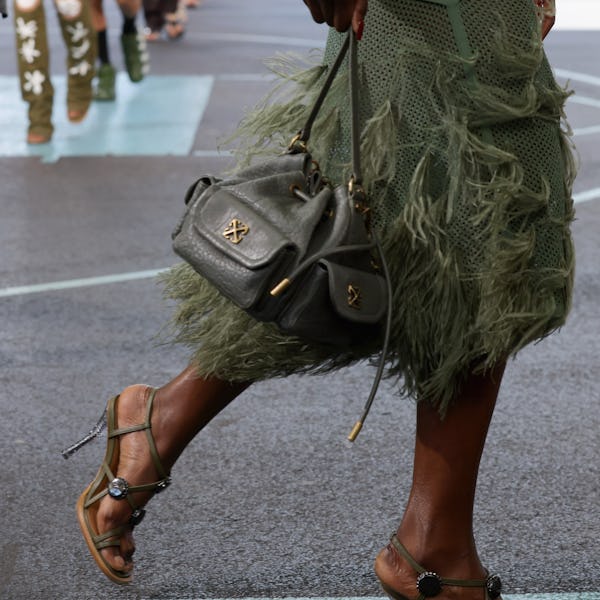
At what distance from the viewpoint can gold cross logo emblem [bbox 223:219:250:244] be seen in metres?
2.26

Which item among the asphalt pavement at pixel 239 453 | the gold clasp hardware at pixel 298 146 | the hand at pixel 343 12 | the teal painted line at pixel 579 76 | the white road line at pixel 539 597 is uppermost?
the hand at pixel 343 12

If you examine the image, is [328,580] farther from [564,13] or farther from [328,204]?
[564,13]

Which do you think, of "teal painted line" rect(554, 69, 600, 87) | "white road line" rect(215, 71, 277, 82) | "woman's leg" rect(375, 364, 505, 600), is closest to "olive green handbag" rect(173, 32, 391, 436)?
"woman's leg" rect(375, 364, 505, 600)

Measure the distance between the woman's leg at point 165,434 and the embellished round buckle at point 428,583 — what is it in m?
0.50

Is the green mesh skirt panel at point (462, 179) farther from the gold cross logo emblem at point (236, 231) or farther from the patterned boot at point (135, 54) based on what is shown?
the patterned boot at point (135, 54)

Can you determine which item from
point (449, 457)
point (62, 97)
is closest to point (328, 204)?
point (449, 457)

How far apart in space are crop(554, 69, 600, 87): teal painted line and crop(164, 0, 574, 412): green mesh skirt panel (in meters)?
8.51

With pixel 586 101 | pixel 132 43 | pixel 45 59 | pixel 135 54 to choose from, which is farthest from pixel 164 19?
pixel 45 59

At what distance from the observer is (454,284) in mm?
2322

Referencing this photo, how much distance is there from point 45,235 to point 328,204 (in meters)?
3.94

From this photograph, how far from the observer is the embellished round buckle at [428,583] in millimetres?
2436

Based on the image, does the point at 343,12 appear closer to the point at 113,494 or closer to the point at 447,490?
the point at 447,490

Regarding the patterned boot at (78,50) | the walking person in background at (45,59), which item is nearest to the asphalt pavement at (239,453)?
the walking person in background at (45,59)

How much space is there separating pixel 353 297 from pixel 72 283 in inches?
127
